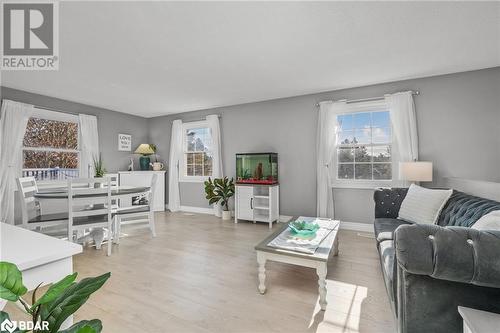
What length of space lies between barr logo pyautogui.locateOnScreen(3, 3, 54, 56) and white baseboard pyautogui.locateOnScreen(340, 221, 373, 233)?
438 centimetres

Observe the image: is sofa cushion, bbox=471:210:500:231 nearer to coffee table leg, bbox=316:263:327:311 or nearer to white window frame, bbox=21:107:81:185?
coffee table leg, bbox=316:263:327:311

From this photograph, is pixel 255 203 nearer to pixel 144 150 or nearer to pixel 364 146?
pixel 364 146

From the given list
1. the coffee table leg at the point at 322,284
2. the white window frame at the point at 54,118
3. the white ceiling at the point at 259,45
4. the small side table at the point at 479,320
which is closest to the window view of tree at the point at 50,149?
Answer: the white window frame at the point at 54,118

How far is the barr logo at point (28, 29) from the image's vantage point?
1856mm

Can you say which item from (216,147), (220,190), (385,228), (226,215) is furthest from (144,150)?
(385,228)

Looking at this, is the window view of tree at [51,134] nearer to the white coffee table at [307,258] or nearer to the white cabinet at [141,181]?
the white cabinet at [141,181]

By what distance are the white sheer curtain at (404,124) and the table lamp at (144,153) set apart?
193 inches

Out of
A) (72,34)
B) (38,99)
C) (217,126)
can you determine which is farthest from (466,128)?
(38,99)

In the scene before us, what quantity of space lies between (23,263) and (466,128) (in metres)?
4.43

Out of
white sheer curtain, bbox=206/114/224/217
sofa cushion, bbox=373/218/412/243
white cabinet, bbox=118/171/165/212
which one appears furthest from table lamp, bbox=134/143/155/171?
sofa cushion, bbox=373/218/412/243

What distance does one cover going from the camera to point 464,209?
1758 mm

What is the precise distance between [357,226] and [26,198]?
4462 millimetres

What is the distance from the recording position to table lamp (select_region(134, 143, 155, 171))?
5.28m

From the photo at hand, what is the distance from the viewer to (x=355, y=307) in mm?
1714
